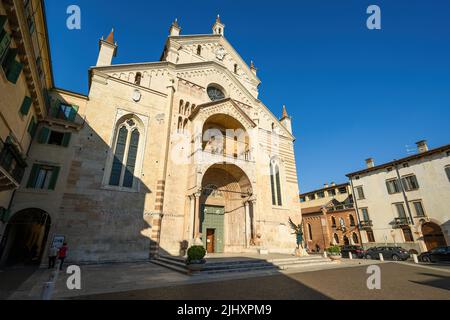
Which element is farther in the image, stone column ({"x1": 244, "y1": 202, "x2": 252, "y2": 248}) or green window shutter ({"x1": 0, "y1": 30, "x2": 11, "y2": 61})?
stone column ({"x1": 244, "y1": 202, "x2": 252, "y2": 248})

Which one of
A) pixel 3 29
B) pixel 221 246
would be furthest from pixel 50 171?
pixel 221 246

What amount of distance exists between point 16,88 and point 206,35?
18687mm

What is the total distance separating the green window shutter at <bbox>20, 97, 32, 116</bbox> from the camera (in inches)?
442

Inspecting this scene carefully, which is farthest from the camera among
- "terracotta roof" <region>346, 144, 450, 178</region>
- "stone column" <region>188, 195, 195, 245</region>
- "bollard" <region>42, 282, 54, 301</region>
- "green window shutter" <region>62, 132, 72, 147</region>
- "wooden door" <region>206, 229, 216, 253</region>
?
"terracotta roof" <region>346, 144, 450, 178</region>

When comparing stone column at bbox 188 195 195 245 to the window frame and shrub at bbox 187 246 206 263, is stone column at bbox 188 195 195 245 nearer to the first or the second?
the window frame

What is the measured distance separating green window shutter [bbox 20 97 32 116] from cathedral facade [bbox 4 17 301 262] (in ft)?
7.45

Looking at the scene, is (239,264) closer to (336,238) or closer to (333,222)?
(336,238)

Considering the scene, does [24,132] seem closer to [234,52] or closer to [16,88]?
[16,88]

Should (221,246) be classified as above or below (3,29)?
below

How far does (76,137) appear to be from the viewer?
14.5 meters

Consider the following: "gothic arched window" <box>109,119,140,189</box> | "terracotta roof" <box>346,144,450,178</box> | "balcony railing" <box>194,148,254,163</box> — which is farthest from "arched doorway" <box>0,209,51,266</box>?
"terracotta roof" <box>346,144,450,178</box>

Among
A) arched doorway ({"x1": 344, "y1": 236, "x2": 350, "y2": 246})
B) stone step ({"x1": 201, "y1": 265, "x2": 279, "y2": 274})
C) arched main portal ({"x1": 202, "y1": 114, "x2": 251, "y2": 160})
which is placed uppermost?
arched main portal ({"x1": 202, "y1": 114, "x2": 251, "y2": 160})

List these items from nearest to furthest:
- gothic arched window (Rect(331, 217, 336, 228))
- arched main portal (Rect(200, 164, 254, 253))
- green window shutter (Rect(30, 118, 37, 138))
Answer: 1. green window shutter (Rect(30, 118, 37, 138))
2. arched main portal (Rect(200, 164, 254, 253))
3. gothic arched window (Rect(331, 217, 336, 228))

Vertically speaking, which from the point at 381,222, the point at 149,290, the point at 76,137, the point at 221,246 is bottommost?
the point at 149,290
